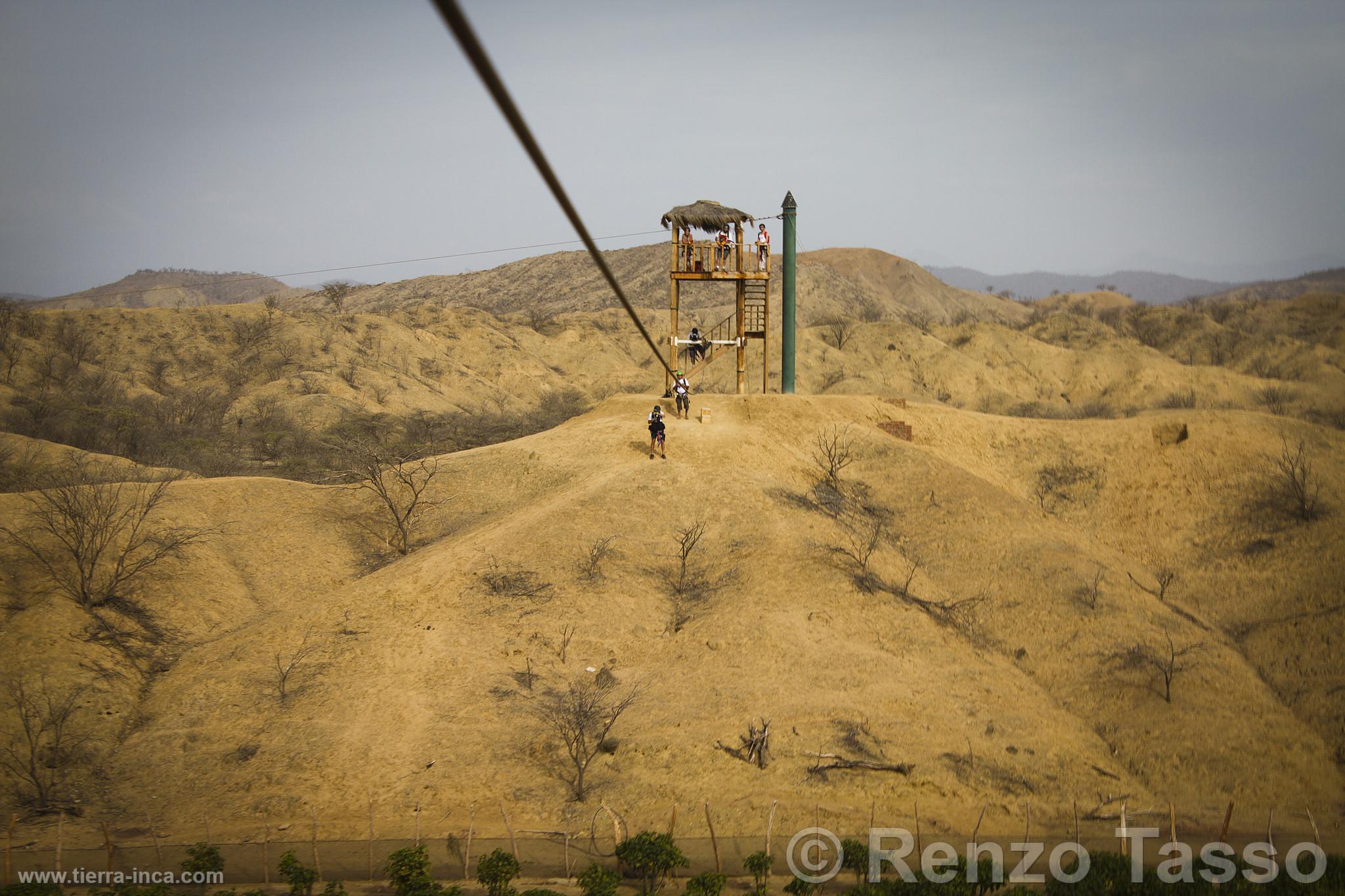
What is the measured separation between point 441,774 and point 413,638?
15.2 feet

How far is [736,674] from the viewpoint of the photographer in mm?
19906

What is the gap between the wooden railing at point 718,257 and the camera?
32531mm

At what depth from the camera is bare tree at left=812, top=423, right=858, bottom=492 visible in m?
29.4

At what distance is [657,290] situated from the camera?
371 feet

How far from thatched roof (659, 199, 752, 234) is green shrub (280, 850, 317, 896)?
82.5 feet

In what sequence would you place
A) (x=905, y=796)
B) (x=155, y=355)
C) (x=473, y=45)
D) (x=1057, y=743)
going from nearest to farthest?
(x=473, y=45)
(x=905, y=796)
(x=1057, y=743)
(x=155, y=355)

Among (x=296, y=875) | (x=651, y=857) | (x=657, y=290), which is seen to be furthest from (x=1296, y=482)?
(x=657, y=290)

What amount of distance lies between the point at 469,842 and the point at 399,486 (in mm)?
17288

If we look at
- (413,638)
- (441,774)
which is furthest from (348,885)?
(413,638)

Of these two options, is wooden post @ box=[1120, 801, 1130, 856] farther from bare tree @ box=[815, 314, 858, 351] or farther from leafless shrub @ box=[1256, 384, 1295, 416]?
bare tree @ box=[815, 314, 858, 351]

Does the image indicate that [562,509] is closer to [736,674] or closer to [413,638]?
[413,638]

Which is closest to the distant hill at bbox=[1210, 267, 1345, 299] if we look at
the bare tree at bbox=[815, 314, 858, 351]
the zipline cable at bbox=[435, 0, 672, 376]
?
the bare tree at bbox=[815, 314, 858, 351]

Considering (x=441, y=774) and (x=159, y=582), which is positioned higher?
(x=159, y=582)

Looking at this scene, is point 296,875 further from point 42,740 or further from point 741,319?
point 741,319
